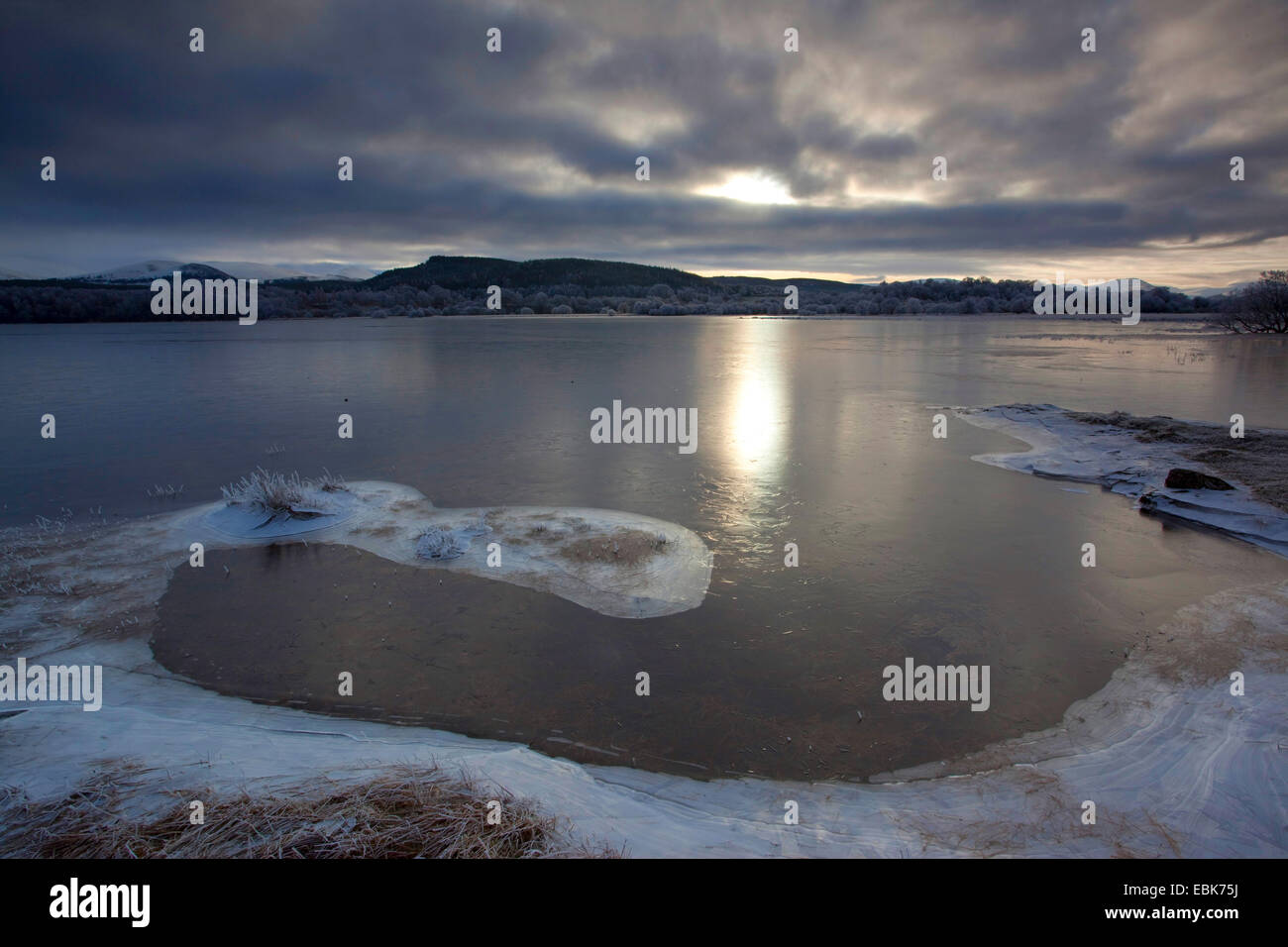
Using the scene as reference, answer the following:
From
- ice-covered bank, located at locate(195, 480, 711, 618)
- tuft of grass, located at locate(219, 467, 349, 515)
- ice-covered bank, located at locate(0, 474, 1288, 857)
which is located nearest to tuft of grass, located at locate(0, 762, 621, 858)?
ice-covered bank, located at locate(0, 474, 1288, 857)

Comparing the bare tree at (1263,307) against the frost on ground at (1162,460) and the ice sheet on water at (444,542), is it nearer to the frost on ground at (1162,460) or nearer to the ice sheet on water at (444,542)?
the frost on ground at (1162,460)

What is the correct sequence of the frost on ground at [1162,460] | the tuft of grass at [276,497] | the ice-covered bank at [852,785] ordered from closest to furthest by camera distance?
the ice-covered bank at [852,785] < the frost on ground at [1162,460] < the tuft of grass at [276,497]

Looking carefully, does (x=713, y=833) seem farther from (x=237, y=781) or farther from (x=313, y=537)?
(x=313, y=537)

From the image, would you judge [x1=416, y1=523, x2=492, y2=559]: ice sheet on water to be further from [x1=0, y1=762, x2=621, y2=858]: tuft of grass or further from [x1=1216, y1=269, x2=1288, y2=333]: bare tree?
[x1=1216, y1=269, x2=1288, y2=333]: bare tree

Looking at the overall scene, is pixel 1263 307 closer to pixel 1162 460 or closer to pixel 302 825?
pixel 1162 460

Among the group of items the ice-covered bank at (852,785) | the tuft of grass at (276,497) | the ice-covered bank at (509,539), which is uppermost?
the tuft of grass at (276,497)

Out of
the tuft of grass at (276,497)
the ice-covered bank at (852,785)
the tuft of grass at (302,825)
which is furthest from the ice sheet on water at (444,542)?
the tuft of grass at (302,825)
